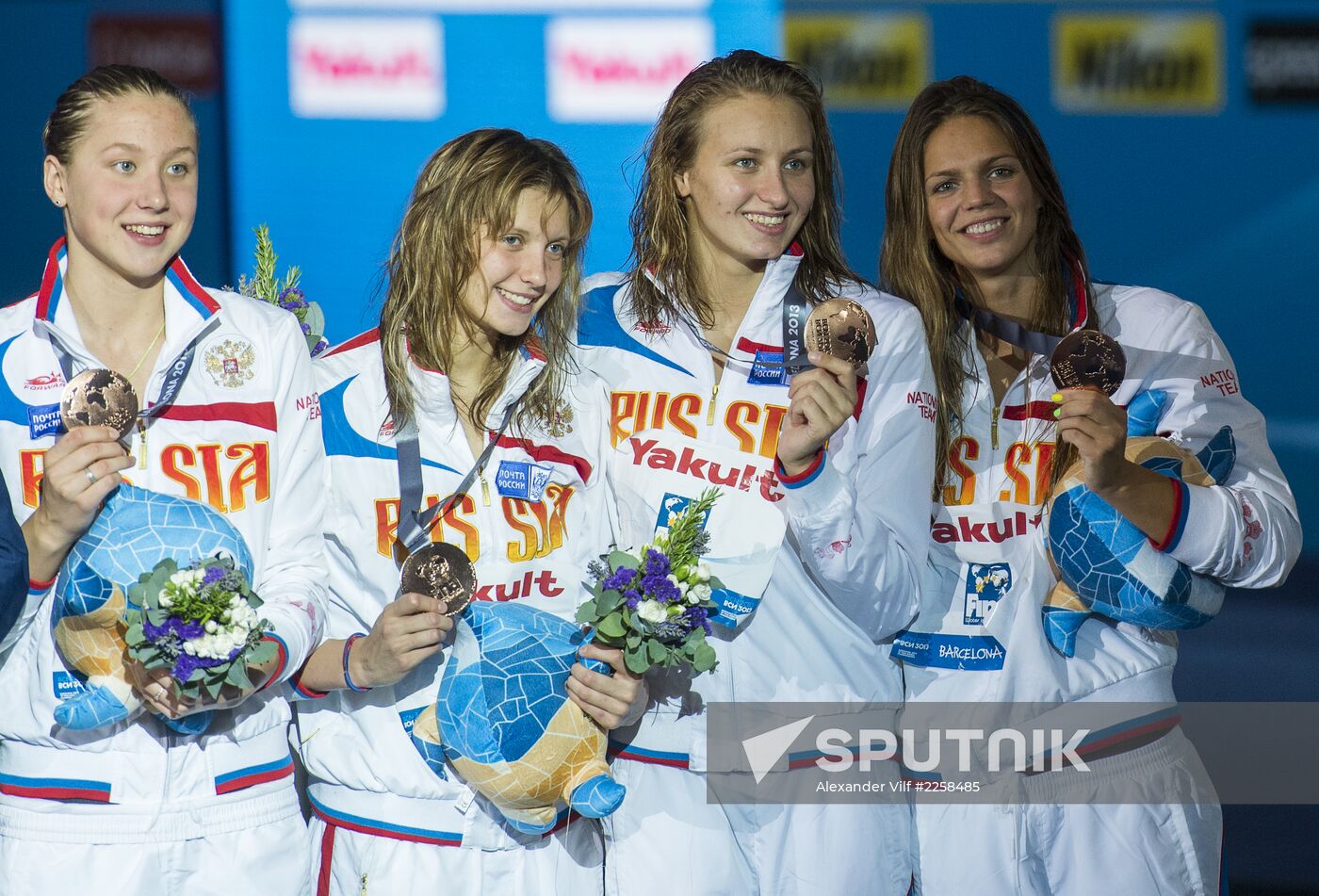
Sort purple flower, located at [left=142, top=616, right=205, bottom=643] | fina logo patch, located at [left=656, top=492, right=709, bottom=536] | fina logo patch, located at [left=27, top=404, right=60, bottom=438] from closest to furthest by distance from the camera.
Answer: purple flower, located at [left=142, top=616, right=205, bottom=643], fina logo patch, located at [left=27, top=404, right=60, bottom=438], fina logo patch, located at [left=656, top=492, right=709, bottom=536]

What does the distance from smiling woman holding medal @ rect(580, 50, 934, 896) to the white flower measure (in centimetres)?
29

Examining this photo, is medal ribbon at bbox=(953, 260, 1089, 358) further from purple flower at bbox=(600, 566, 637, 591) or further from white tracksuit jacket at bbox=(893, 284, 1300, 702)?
purple flower at bbox=(600, 566, 637, 591)

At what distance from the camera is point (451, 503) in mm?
2744

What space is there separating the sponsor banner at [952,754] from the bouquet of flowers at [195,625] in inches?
36.3

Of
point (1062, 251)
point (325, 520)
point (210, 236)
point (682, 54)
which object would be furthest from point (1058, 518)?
point (210, 236)

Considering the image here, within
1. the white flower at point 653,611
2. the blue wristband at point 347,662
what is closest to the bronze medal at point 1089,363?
the white flower at point 653,611

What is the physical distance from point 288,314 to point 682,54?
139 inches

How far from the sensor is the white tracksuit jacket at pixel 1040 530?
2875 millimetres

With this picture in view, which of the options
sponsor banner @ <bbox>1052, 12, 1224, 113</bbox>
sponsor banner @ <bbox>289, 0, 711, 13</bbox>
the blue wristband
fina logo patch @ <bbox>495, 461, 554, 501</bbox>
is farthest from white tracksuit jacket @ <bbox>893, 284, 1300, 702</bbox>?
sponsor banner @ <bbox>289, 0, 711, 13</bbox>

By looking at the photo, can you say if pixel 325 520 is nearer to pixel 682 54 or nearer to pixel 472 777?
pixel 472 777

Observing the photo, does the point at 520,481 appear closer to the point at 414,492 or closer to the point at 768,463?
the point at 414,492

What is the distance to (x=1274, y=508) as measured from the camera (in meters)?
2.91

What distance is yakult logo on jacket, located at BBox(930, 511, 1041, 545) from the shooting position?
293 centimetres

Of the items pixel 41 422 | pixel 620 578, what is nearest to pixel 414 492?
pixel 620 578
